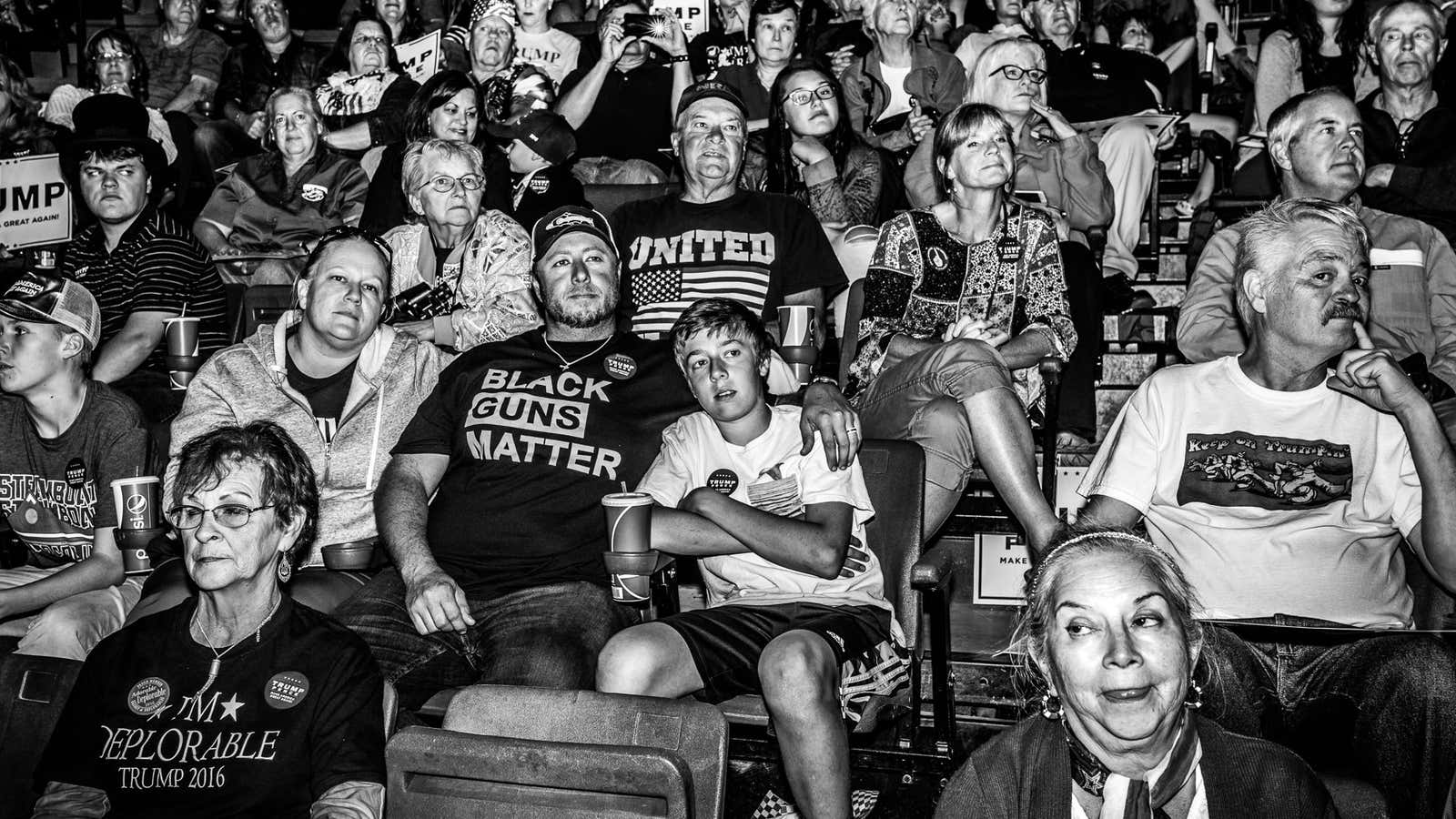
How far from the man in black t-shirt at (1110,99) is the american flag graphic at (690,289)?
1462mm

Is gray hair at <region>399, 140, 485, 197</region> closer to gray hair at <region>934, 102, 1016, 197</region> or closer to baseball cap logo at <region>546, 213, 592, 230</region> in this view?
baseball cap logo at <region>546, 213, 592, 230</region>

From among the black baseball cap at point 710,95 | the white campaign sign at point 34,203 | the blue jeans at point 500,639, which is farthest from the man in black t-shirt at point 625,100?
the blue jeans at point 500,639

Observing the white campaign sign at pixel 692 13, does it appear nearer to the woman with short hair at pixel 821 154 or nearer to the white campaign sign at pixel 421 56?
the white campaign sign at pixel 421 56

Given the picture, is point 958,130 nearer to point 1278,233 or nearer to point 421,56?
point 1278,233

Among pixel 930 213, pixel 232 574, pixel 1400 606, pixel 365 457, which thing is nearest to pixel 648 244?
pixel 930 213

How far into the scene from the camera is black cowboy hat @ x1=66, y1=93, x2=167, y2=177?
4.61 m

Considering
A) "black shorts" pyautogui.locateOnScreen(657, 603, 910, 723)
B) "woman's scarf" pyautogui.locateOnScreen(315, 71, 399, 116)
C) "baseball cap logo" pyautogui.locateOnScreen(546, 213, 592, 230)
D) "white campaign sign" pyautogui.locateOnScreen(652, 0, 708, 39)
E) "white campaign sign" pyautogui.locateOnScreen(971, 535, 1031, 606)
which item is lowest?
"white campaign sign" pyautogui.locateOnScreen(971, 535, 1031, 606)

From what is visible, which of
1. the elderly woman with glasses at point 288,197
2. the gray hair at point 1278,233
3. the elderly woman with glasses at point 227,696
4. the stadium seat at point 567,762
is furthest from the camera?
the elderly woman with glasses at point 288,197

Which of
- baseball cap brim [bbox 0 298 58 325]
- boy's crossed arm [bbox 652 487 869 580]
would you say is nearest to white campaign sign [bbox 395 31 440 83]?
baseball cap brim [bbox 0 298 58 325]

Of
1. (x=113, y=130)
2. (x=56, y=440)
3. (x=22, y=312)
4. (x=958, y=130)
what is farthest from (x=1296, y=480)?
(x=113, y=130)

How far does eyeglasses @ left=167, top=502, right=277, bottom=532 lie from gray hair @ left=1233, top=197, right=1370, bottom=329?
2.02 m

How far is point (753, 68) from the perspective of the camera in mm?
5555

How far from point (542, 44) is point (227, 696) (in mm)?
4466

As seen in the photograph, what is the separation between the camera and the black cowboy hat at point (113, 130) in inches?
181
